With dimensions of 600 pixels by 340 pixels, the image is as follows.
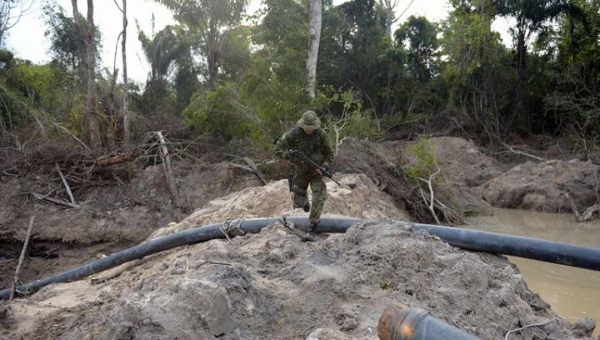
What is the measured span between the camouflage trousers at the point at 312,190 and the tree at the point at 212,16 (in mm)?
12893

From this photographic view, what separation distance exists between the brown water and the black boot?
293cm

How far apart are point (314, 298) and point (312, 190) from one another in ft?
7.45

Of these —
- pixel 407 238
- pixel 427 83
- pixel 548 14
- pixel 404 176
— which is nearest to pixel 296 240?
pixel 407 238

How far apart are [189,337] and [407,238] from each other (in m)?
1.98

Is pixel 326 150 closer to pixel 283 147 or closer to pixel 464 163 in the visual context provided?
pixel 283 147

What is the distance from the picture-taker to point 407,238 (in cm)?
391

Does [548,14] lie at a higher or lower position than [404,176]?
higher

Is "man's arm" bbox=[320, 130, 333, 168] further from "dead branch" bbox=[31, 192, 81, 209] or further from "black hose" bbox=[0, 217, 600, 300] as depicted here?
"dead branch" bbox=[31, 192, 81, 209]

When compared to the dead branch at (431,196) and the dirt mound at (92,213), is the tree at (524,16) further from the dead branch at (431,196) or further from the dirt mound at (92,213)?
the dirt mound at (92,213)

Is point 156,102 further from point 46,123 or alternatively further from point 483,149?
point 483,149

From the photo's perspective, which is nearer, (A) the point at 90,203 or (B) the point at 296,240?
(B) the point at 296,240

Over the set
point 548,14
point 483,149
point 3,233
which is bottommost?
point 3,233

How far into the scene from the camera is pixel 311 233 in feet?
17.3

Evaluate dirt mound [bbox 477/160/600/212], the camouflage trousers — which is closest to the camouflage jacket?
the camouflage trousers
